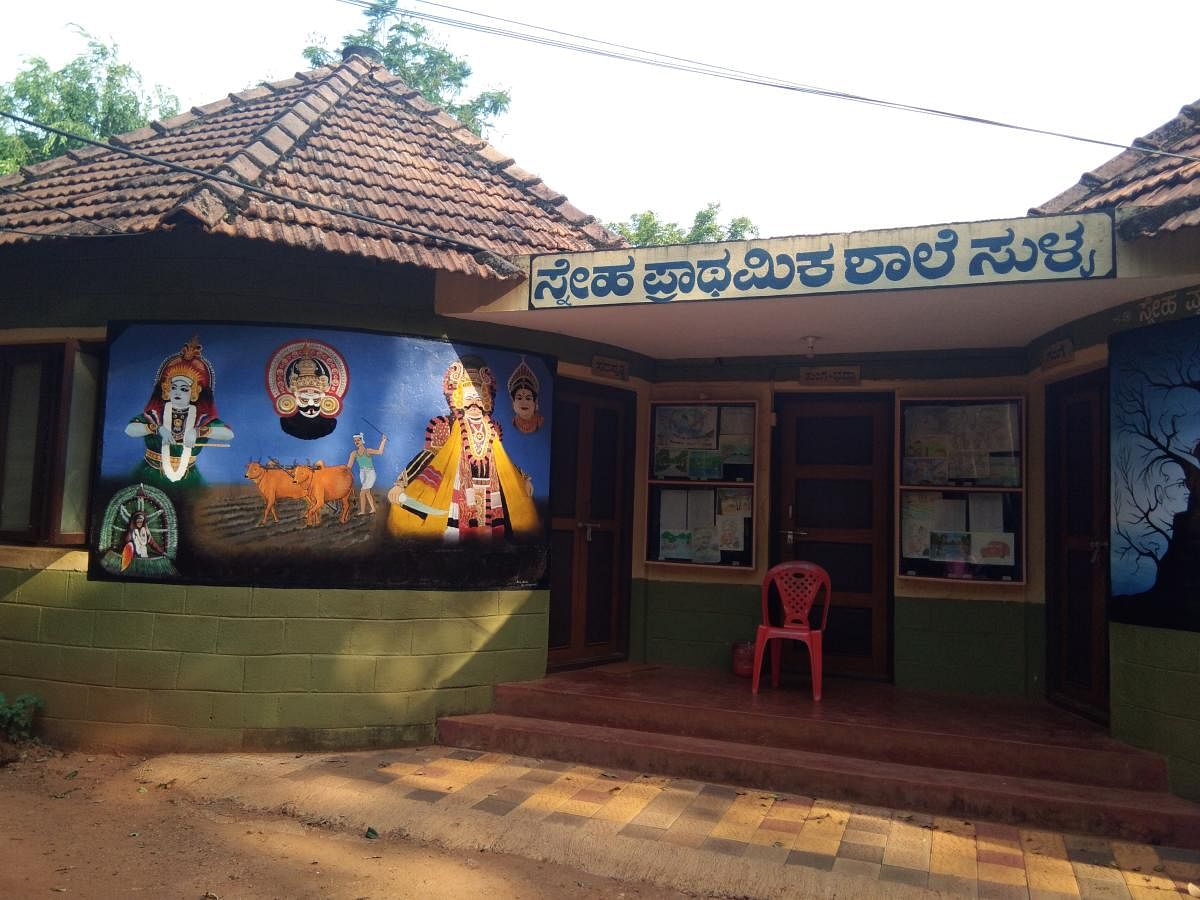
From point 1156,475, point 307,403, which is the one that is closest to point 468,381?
point 307,403

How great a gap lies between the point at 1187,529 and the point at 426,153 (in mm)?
5808

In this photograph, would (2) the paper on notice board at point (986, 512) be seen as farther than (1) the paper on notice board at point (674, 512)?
No

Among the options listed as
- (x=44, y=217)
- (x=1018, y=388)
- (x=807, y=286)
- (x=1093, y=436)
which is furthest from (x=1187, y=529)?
(x=44, y=217)

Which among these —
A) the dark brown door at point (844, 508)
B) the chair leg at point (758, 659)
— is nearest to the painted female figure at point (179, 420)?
the chair leg at point (758, 659)

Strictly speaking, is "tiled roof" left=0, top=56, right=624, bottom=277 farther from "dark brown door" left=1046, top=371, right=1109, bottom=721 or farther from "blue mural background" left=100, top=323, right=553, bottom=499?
"dark brown door" left=1046, top=371, right=1109, bottom=721

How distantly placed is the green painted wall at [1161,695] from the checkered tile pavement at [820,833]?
56 cm

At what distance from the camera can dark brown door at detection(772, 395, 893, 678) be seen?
7.30 meters

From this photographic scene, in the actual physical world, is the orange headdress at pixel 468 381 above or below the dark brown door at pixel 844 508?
above

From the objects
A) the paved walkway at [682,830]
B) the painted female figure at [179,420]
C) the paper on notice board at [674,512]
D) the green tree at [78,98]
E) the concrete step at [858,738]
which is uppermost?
the green tree at [78,98]

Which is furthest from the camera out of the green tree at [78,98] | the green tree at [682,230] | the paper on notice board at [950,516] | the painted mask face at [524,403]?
the green tree at [682,230]

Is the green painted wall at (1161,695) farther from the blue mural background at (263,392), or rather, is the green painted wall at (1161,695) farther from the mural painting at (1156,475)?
the blue mural background at (263,392)

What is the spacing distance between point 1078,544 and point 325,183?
5.46 m

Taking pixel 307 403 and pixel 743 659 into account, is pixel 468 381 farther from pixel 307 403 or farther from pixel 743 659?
pixel 743 659

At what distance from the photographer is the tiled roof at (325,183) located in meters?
5.77
